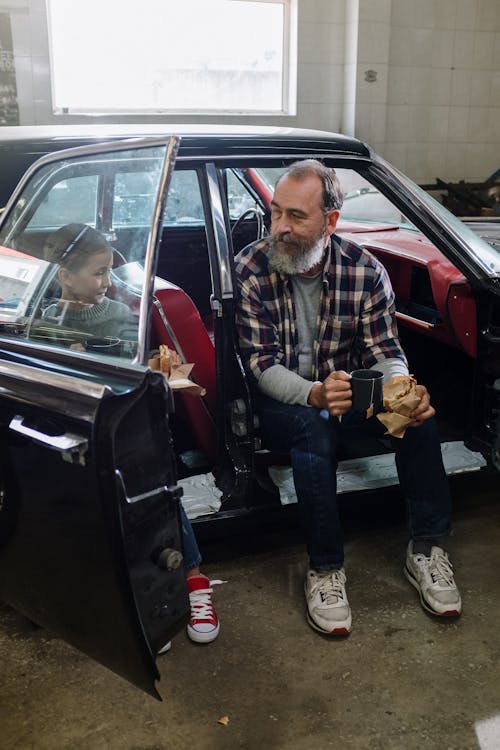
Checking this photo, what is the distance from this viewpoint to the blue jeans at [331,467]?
1.98 meters

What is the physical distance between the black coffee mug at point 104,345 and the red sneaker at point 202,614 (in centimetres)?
Answer: 81

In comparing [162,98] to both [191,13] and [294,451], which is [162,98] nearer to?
[191,13]

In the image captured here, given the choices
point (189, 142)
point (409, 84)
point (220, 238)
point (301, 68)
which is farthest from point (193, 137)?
point (409, 84)

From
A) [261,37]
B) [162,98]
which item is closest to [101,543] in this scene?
[162,98]

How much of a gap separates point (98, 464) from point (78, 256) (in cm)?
57

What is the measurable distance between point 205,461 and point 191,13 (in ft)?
16.2

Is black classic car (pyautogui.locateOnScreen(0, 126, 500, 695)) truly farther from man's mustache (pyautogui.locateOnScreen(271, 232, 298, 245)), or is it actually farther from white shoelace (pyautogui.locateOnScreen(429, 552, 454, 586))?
white shoelace (pyautogui.locateOnScreen(429, 552, 454, 586))

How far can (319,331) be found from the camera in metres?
2.16

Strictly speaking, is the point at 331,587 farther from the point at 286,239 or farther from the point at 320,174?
the point at 320,174

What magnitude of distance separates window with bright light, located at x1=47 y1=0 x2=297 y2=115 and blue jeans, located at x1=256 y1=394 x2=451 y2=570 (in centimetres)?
458

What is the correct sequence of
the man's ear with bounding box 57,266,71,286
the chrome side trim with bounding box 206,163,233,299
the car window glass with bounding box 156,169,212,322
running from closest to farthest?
1. the man's ear with bounding box 57,266,71,286
2. the chrome side trim with bounding box 206,163,233,299
3. the car window glass with bounding box 156,169,212,322

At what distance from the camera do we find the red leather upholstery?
2041 millimetres

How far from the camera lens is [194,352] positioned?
208 cm

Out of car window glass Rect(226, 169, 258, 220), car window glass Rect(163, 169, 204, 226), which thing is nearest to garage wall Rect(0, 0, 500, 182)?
car window glass Rect(226, 169, 258, 220)
